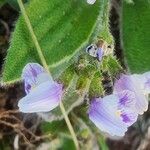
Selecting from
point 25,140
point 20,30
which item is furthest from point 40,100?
point 25,140

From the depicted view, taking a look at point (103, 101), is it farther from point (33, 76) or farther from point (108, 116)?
point (33, 76)

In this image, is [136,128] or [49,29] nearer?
[49,29]

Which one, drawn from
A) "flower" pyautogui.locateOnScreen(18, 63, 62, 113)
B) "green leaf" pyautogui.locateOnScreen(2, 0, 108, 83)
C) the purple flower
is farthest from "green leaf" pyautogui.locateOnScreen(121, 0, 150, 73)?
"flower" pyautogui.locateOnScreen(18, 63, 62, 113)

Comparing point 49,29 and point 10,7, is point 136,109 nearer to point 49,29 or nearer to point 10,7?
point 49,29

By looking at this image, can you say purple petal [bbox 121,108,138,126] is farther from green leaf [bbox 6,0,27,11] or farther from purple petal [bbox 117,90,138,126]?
→ green leaf [bbox 6,0,27,11]

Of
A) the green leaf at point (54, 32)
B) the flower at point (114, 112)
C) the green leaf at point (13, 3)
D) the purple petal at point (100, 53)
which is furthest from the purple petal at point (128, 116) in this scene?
the green leaf at point (13, 3)

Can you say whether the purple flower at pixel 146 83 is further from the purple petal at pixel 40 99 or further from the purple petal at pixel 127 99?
the purple petal at pixel 40 99
